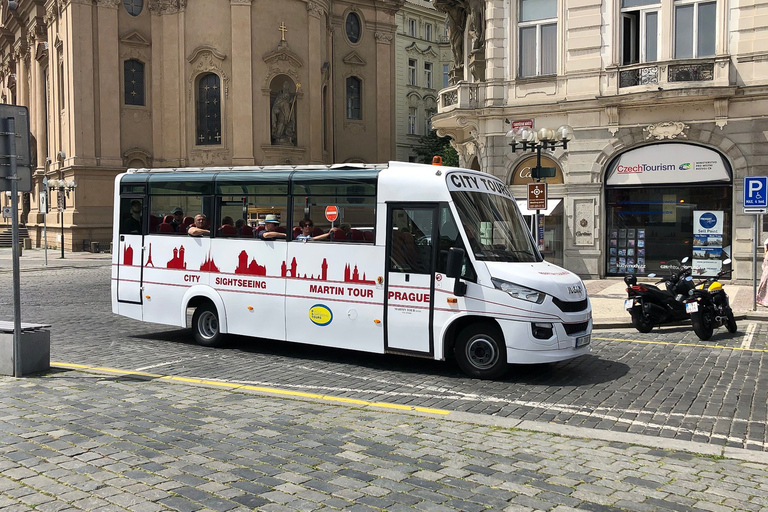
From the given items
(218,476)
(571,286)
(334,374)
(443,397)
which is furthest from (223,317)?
(218,476)

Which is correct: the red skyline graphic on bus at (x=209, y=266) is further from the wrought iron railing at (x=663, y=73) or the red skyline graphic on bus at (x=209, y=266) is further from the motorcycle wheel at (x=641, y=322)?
the wrought iron railing at (x=663, y=73)

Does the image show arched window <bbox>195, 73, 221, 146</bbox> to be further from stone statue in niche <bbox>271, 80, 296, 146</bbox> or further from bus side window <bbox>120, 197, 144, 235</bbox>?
bus side window <bbox>120, 197, 144, 235</bbox>

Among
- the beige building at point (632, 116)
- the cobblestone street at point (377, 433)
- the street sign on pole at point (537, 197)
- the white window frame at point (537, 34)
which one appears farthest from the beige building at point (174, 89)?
the cobblestone street at point (377, 433)

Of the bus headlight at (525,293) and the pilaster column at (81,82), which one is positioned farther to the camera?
the pilaster column at (81,82)

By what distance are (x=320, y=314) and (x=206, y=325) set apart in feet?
8.10

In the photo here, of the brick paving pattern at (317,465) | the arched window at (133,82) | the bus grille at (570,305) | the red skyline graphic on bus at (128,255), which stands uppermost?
the arched window at (133,82)

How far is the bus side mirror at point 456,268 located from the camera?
9.62 meters

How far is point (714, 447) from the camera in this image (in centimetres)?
666

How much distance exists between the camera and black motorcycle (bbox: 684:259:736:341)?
13.1 meters

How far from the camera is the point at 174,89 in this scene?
48.5 meters

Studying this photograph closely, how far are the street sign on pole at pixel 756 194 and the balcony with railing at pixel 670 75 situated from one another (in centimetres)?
615

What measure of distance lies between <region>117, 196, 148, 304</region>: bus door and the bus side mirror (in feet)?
19.1

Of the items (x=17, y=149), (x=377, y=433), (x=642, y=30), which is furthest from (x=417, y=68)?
(x=377, y=433)

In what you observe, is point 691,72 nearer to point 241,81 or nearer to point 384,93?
point 241,81
